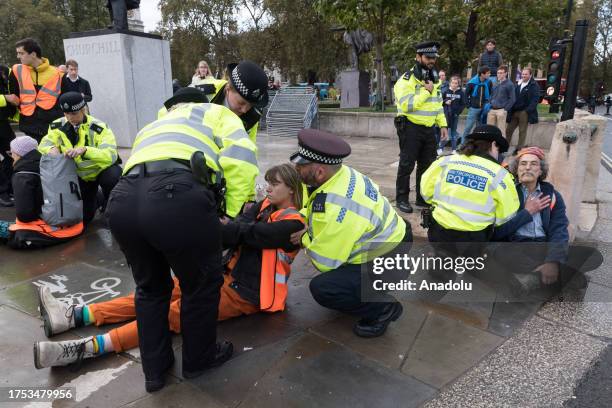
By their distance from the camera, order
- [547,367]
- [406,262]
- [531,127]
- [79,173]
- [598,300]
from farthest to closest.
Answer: [531,127] < [79,173] < [598,300] < [406,262] < [547,367]

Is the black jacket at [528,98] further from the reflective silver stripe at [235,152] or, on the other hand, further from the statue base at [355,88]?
the reflective silver stripe at [235,152]

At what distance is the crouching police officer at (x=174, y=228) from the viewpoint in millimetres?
2010

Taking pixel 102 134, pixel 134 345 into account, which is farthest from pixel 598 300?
pixel 102 134

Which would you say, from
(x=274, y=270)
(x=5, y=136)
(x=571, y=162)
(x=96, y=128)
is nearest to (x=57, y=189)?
(x=96, y=128)

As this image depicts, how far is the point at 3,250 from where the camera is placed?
4.38 meters

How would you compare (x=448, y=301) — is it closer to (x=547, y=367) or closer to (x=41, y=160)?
(x=547, y=367)

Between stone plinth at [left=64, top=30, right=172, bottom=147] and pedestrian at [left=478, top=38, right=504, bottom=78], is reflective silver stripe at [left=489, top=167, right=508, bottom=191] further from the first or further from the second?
pedestrian at [left=478, top=38, right=504, bottom=78]

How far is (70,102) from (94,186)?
3.17ft

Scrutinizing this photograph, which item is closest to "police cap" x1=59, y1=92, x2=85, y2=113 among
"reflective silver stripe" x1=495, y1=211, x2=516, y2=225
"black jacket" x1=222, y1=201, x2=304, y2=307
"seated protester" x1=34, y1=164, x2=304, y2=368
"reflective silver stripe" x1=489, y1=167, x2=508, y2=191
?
"seated protester" x1=34, y1=164, x2=304, y2=368

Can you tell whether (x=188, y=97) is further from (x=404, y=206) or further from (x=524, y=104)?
(x=524, y=104)

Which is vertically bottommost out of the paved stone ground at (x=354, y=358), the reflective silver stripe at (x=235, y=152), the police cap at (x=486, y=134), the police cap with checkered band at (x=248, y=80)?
the paved stone ground at (x=354, y=358)

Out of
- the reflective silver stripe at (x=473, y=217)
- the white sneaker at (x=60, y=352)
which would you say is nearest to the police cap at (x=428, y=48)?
the reflective silver stripe at (x=473, y=217)

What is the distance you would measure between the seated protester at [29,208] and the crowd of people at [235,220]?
0.01 m

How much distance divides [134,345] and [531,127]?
406 inches
